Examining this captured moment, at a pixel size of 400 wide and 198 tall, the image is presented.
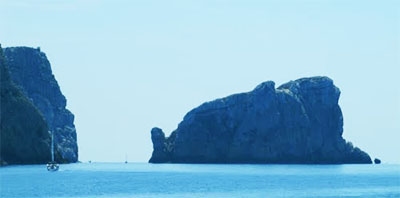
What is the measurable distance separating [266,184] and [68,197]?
3639 centimetres

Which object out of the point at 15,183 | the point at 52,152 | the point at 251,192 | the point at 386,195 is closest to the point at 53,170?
the point at 52,152

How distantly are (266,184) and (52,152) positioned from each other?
263ft

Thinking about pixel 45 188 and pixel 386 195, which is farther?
pixel 45 188

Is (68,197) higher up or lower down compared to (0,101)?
lower down

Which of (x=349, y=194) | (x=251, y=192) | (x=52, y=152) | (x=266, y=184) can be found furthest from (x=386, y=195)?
(x=52, y=152)

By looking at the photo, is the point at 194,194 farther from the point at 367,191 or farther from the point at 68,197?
the point at 367,191

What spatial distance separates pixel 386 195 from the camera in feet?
334

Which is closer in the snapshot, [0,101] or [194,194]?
[194,194]

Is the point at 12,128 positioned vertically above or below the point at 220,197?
above

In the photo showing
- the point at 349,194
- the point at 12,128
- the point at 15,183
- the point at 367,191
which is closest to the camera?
the point at 349,194

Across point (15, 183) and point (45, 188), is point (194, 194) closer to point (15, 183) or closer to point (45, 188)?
point (45, 188)

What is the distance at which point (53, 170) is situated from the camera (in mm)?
174125

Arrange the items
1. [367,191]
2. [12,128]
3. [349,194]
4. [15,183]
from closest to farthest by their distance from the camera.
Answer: [349,194] → [367,191] → [15,183] → [12,128]

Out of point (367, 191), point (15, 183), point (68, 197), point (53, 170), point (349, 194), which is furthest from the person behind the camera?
point (53, 170)
